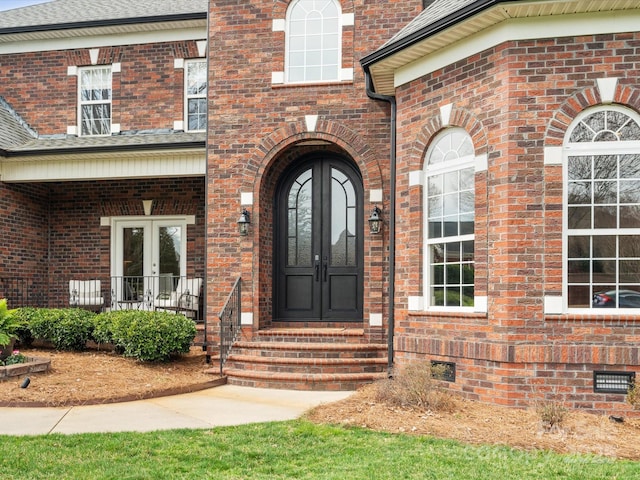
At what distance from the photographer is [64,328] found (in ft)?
36.6

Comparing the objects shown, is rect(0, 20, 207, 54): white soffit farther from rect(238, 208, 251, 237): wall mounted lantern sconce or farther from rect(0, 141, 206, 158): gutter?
rect(238, 208, 251, 237): wall mounted lantern sconce

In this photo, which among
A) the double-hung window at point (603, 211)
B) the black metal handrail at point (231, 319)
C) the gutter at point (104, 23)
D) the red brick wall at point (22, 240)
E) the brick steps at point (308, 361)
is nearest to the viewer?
the double-hung window at point (603, 211)

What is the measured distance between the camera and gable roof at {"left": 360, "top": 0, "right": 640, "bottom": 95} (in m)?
7.48

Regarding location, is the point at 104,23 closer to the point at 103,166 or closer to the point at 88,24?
the point at 88,24

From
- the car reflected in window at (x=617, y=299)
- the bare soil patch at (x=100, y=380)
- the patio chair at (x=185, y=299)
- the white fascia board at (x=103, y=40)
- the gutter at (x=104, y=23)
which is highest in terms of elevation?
the gutter at (x=104, y=23)

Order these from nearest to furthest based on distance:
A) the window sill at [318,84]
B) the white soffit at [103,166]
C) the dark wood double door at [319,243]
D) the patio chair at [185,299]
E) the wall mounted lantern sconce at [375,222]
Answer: the wall mounted lantern sconce at [375,222] → the window sill at [318,84] → the dark wood double door at [319,243] → the white soffit at [103,166] → the patio chair at [185,299]

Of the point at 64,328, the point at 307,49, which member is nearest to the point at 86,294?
the point at 64,328

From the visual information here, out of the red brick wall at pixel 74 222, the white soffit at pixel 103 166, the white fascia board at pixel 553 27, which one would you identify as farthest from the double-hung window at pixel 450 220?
the red brick wall at pixel 74 222

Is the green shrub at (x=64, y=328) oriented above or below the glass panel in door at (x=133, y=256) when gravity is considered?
below

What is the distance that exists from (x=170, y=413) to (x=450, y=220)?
4224mm

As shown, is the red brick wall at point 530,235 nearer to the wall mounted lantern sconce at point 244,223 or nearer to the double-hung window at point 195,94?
the wall mounted lantern sconce at point 244,223

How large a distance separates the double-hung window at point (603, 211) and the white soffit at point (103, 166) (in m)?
6.91

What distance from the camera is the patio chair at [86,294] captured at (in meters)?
13.3

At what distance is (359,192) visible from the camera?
1100cm
